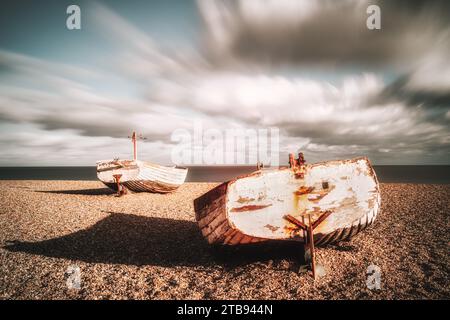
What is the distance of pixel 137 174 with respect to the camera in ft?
55.2

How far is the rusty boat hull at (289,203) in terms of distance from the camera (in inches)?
216

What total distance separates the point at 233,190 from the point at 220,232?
1.05 meters

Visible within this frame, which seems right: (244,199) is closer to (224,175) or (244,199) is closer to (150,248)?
(150,248)

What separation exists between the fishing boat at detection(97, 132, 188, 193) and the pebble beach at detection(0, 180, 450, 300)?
6786mm

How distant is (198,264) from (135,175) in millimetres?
12030

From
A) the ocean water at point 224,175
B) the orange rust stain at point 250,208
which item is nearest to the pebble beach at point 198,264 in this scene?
the orange rust stain at point 250,208

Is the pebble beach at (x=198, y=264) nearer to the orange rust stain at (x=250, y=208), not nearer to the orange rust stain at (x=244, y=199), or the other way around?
the orange rust stain at (x=250, y=208)

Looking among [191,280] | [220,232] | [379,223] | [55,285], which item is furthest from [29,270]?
[379,223]

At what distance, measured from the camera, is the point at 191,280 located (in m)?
5.55

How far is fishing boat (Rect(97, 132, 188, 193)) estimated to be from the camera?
54.7 feet

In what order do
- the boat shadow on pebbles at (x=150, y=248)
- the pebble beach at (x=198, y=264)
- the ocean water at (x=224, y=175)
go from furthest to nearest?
the ocean water at (x=224, y=175), the boat shadow on pebbles at (x=150, y=248), the pebble beach at (x=198, y=264)

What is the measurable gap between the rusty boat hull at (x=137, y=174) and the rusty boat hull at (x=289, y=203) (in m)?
11.9

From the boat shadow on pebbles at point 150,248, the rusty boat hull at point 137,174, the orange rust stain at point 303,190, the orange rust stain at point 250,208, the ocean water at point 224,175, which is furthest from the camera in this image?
the ocean water at point 224,175

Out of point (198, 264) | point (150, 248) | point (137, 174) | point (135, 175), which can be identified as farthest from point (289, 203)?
point (135, 175)
